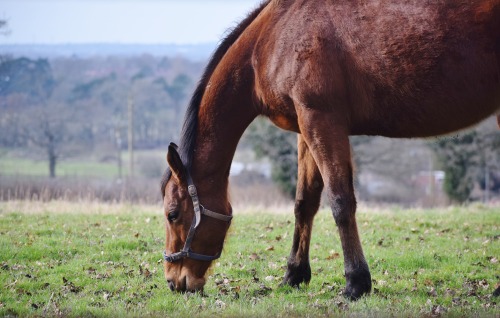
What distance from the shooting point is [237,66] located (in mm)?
6336

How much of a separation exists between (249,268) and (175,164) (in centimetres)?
206

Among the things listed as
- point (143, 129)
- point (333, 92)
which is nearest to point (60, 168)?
point (143, 129)

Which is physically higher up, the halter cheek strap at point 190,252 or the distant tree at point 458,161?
→ the distant tree at point 458,161

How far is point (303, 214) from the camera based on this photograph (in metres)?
6.77

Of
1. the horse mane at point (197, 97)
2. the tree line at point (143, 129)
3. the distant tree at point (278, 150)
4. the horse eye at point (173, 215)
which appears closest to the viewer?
the horse eye at point (173, 215)

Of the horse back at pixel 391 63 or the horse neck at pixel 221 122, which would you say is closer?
the horse back at pixel 391 63

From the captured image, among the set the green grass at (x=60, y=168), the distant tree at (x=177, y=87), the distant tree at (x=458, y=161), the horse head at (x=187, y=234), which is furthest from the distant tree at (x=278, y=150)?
the horse head at (x=187, y=234)

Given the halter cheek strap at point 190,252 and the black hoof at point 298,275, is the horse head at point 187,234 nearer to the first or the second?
the halter cheek strap at point 190,252

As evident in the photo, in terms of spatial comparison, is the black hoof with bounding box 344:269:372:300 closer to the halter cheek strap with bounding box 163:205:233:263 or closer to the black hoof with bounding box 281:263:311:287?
the black hoof with bounding box 281:263:311:287

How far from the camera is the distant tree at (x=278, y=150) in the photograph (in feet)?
136

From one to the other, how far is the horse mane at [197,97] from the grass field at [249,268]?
40.0 inches

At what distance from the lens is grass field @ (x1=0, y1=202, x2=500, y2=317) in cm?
A: 568

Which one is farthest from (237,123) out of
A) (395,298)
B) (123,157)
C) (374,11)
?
(123,157)

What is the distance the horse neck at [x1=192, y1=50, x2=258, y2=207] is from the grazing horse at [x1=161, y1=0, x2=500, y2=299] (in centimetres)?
1
